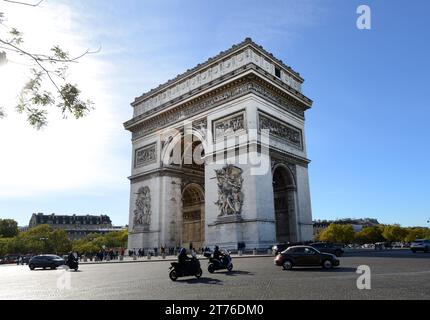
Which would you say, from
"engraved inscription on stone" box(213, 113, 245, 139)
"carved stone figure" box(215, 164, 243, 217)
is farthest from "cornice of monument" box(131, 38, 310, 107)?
"carved stone figure" box(215, 164, 243, 217)

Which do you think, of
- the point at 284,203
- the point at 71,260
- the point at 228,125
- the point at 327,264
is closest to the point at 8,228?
the point at 71,260

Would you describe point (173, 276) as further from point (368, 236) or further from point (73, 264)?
point (368, 236)

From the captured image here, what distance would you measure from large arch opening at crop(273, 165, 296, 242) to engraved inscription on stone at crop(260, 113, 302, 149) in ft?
9.16

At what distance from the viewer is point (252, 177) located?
86.9 ft

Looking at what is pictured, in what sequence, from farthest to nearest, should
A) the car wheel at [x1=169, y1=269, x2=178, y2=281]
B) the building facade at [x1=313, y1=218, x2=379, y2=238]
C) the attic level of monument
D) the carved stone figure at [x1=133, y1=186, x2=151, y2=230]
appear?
the building facade at [x1=313, y1=218, x2=379, y2=238]
the carved stone figure at [x1=133, y1=186, x2=151, y2=230]
the attic level of monument
the car wheel at [x1=169, y1=269, x2=178, y2=281]

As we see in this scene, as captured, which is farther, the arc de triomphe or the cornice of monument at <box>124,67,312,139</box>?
the cornice of monument at <box>124,67,312,139</box>

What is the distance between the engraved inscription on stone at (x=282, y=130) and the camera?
28781 millimetres

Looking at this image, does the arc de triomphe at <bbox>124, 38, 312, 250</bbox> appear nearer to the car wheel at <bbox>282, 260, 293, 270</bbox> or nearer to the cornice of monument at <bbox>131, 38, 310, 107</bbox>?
the cornice of monument at <bbox>131, 38, 310, 107</bbox>

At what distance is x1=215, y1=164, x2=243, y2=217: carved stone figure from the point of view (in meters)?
27.0

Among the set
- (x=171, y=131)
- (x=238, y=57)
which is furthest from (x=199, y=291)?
(x=171, y=131)

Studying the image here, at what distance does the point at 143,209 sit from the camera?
34.8m

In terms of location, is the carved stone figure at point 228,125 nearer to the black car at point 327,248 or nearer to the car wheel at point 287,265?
the black car at point 327,248

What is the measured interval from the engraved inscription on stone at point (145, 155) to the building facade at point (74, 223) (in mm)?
104745
